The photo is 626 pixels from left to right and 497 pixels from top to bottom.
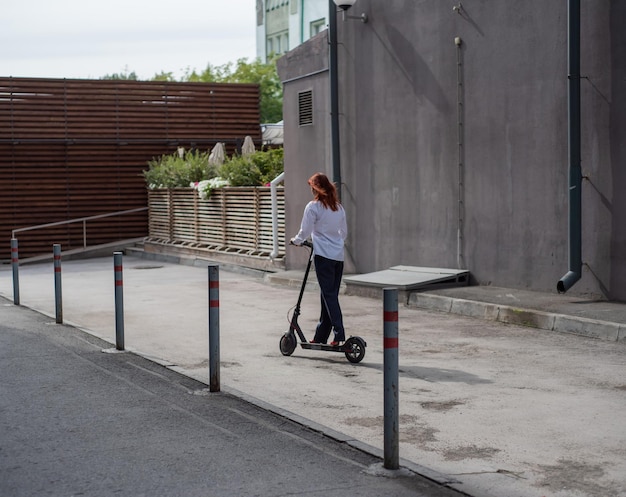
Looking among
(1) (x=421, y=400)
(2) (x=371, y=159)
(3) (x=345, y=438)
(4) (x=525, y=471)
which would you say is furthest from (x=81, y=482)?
(2) (x=371, y=159)

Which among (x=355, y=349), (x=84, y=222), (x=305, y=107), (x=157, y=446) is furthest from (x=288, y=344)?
(x=84, y=222)

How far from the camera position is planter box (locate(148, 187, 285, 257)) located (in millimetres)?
22812

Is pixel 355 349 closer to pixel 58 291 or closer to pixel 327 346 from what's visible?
pixel 327 346

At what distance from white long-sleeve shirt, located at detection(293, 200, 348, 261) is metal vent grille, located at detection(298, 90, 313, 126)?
10.0m

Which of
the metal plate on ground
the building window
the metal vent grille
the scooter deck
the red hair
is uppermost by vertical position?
the building window

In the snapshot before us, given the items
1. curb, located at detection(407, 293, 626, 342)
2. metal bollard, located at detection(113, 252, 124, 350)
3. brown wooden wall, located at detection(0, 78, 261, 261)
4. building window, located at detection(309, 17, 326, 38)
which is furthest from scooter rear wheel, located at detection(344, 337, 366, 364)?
building window, located at detection(309, 17, 326, 38)

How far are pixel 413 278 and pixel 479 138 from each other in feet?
7.41

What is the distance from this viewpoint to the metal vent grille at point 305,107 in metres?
20.4

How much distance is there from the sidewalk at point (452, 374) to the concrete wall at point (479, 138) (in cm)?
105

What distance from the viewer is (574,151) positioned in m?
13.7

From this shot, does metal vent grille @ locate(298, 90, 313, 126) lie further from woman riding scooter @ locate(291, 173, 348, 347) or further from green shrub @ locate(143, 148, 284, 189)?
woman riding scooter @ locate(291, 173, 348, 347)

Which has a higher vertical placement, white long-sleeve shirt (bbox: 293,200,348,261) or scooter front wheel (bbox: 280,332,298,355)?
white long-sleeve shirt (bbox: 293,200,348,261)

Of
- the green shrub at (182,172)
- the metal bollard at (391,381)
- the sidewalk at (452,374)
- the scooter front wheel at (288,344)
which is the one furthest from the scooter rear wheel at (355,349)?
the green shrub at (182,172)

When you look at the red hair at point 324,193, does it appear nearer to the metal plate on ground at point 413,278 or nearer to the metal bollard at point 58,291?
the metal bollard at point 58,291
